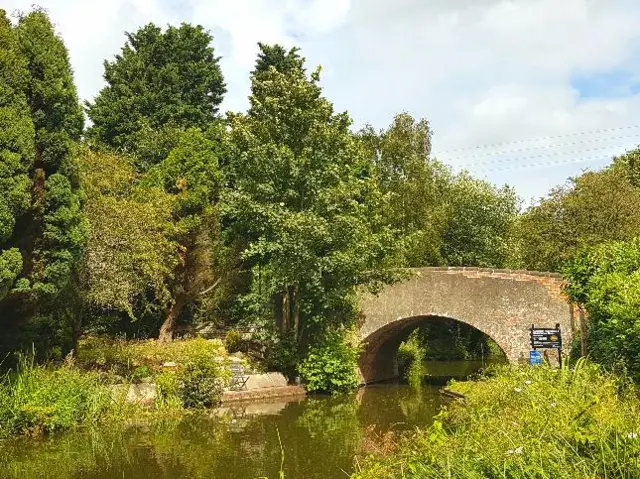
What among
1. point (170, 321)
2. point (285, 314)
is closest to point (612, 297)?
point (285, 314)

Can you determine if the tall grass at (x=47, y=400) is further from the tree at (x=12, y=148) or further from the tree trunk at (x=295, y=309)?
the tree trunk at (x=295, y=309)

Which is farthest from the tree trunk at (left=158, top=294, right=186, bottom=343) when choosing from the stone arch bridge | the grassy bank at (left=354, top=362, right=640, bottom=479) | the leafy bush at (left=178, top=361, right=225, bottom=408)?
the grassy bank at (left=354, top=362, right=640, bottom=479)

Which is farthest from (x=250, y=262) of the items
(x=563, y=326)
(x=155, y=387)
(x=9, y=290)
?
(x=9, y=290)

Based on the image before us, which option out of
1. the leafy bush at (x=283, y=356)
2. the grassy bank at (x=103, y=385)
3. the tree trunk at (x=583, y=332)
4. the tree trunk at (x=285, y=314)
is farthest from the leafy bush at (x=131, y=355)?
the tree trunk at (x=583, y=332)

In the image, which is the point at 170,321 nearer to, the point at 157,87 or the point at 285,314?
the point at 285,314

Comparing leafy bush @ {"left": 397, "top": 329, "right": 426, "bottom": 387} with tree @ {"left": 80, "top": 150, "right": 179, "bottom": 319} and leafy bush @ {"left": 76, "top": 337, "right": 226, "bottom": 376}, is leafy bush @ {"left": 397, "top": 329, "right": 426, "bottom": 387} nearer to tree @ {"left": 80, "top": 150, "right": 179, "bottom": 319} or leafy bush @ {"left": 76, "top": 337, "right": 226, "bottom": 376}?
leafy bush @ {"left": 76, "top": 337, "right": 226, "bottom": 376}

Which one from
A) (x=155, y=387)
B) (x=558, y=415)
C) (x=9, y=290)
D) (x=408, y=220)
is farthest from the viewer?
(x=408, y=220)

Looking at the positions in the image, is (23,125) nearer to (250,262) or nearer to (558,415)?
(558,415)

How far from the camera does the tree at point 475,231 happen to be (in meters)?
27.9

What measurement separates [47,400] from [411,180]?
20.2 metres

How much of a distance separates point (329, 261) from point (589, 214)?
Result: 1046cm

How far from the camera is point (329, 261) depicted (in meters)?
16.3

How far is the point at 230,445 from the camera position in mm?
10266

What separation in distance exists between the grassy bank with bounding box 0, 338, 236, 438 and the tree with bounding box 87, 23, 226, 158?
11.5 meters
